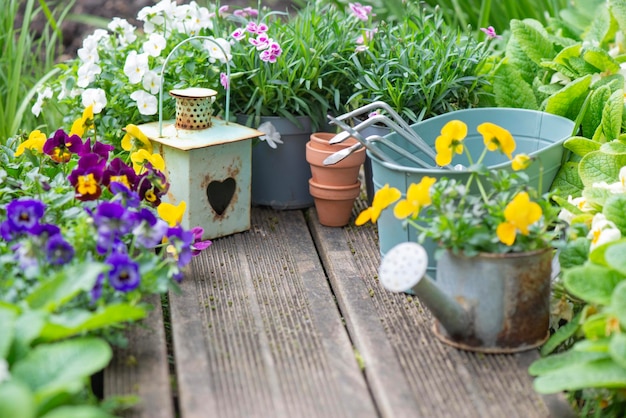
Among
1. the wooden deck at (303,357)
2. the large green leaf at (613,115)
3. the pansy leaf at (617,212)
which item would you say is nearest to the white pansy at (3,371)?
the wooden deck at (303,357)

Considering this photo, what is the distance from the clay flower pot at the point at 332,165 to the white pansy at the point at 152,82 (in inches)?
18.2

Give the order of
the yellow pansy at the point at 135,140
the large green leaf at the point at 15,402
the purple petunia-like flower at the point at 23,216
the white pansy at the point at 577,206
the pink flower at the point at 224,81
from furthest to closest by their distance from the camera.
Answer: the pink flower at the point at 224,81, the yellow pansy at the point at 135,140, the white pansy at the point at 577,206, the purple petunia-like flower at the point at 23,216, the large green leaf at the point at 15,402

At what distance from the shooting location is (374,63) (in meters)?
2.56

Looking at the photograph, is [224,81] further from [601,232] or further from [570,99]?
[601,232]

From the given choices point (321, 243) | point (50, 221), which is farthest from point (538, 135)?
point (50, 221)

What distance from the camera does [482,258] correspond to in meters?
1.77

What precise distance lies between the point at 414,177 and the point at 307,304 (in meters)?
0.39

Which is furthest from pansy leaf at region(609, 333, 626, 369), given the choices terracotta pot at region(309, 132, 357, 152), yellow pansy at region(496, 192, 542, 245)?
terracotta pot at region(309, 132, 357, 152)

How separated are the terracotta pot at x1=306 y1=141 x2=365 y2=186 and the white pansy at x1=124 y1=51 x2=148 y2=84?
0.52 m

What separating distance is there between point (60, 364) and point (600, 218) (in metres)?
1.19

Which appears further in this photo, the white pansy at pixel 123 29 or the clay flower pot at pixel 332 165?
the white pansy at pixel 123 29

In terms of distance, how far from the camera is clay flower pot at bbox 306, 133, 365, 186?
246cm

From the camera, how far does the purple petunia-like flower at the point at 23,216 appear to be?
181cm

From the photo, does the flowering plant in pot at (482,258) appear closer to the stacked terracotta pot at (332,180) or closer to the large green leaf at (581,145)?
the large green leaf at (581,145)
